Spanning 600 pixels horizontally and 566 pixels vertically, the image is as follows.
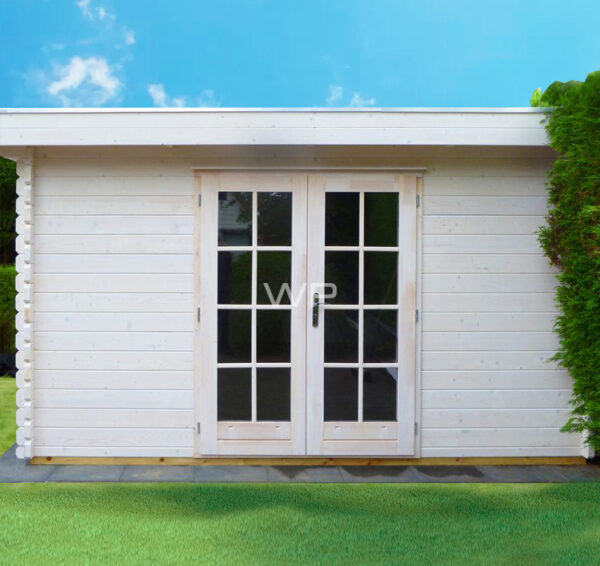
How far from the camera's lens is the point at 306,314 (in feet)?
13.6

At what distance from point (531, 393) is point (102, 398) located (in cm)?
296

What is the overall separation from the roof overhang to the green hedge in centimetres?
63

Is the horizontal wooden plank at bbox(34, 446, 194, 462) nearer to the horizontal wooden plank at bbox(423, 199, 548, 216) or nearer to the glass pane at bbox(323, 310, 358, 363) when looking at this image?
the glass pane at bbox(323, 310, 358, 363)

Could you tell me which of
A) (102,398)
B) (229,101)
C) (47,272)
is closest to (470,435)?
(102,398)

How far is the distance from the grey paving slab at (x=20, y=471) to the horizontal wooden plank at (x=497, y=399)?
2558mm

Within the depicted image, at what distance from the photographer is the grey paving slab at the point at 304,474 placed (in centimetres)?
388

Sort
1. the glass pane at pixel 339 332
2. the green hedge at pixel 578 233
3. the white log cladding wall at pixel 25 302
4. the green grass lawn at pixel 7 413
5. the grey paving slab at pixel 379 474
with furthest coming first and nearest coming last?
the green grass lawn at pixel 7 413 < the glass pane at pixel 339 332 < the white log cladding wall at pixel 25 302 < the grey paving slab at pixel 379 474 < the green hedge at pixel 578 233

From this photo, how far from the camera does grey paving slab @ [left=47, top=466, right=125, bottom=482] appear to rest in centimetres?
386

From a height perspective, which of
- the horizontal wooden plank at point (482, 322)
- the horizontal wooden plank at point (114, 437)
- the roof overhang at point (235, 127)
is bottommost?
the horizontal wooden plank at point (114, 437)

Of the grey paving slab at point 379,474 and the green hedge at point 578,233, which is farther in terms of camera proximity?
the grey paving slab at point 379,474

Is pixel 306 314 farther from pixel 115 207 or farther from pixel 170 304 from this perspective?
pixel 115 207

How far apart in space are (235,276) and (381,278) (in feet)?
3.26

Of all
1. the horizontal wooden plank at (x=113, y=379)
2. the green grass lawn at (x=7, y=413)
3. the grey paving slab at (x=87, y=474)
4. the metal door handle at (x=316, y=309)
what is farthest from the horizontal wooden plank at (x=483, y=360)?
the green grass lawn at (x=7, y=413)

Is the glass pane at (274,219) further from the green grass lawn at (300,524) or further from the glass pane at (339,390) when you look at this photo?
the green grass lawn at (300,524)
